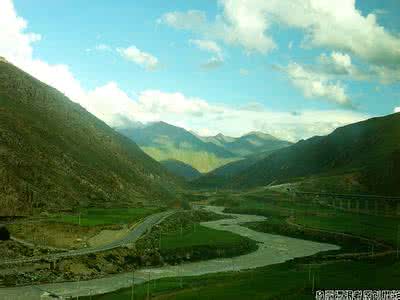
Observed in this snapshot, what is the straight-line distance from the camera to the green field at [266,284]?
2195 inches

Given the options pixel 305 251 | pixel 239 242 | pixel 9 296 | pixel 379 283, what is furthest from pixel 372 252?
pixel 9 296

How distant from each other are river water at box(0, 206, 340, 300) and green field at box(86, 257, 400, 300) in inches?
193

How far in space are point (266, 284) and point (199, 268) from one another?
25.4 m

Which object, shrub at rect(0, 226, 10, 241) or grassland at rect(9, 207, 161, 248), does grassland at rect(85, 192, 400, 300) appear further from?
shrub at rect(0, 226, 10, 241)

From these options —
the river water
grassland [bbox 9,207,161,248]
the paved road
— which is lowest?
the river water

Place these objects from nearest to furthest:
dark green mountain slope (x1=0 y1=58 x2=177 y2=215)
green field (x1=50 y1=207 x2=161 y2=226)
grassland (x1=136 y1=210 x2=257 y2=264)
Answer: grassland (x1=136 y1=210 x2=257 y2=264), green field (x1=50 y1=207 x2=161 y2=226), dark green mountain slope (x1=0 y1=58 x2=177 y2=215)

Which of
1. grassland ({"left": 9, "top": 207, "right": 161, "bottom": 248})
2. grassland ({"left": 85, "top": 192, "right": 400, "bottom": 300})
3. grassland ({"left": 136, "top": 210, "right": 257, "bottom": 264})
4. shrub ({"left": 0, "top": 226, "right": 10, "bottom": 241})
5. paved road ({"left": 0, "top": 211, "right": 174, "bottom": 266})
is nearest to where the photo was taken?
grassland ({"left": 85, "top": 192, "right": 400, "bottom": 300})

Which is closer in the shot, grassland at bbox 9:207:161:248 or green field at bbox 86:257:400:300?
green field at bbox 86:257:400:300

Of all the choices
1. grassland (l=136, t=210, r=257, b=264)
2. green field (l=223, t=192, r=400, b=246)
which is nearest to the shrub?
grassland (l=136, t=210, r=257, b=264)

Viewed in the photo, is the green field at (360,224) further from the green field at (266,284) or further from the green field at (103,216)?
the green field at (266,284)

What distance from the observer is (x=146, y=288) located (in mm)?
66250

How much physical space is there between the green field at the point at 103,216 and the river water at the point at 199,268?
27.9 m

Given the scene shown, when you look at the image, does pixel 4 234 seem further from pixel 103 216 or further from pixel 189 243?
pixel 103 216

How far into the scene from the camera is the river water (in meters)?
65.0
